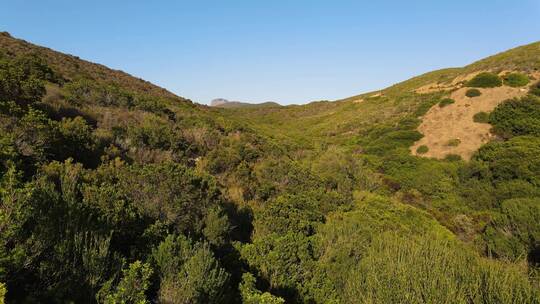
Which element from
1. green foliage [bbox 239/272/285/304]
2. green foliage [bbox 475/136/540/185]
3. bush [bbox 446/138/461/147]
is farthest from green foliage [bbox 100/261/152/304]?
bush [bbox 446/138/461/147]

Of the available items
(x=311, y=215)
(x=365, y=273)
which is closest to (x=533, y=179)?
(x=311, y=215)

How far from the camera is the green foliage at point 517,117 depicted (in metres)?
30.9

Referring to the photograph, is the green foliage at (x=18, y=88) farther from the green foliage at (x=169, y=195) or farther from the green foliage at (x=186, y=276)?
the green foliage at (x=186, y=276)

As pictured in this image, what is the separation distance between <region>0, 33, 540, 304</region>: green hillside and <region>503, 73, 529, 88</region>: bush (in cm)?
1829

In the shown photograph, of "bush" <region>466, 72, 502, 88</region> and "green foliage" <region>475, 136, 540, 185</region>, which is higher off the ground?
"bush" <region>466, 72, 502, 88</region>

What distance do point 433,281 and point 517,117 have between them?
114ft

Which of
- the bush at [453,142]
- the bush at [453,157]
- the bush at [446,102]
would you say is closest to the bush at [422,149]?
the bush at [453,142]

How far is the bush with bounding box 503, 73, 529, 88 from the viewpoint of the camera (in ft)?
126

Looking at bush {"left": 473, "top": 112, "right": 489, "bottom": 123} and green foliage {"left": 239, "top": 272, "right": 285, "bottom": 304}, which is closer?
green foliage {"left": 239, "top": 272, "right": 285, "bottom": 304}

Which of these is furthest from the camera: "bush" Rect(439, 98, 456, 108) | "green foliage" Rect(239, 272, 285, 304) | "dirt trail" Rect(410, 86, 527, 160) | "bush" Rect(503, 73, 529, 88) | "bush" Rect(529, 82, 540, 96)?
"bush" Rect(439, 98, 456, 108)

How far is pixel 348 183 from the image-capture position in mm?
20844

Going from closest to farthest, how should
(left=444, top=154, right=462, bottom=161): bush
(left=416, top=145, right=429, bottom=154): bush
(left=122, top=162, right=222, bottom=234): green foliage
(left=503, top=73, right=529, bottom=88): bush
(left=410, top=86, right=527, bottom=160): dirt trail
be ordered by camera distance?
(left=122, top=162, right=222, bottom=234): green foliage → (left=444, top=154, right=462, bottom=161): bush → (left=410, top=86, right=527, bottom=160): dirt trail → (left=416, top=145, right=429, bottom=154): bush → (left=503, top=73, right=529, bottom=88): bush

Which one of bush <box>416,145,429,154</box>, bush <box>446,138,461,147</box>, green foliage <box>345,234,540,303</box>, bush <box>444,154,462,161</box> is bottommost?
bush <box>444,154,462,161</box>

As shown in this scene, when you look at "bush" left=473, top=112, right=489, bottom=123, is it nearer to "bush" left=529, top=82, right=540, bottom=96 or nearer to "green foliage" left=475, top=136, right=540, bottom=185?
"bush" left=529, top=82, right=540, bottom=96
